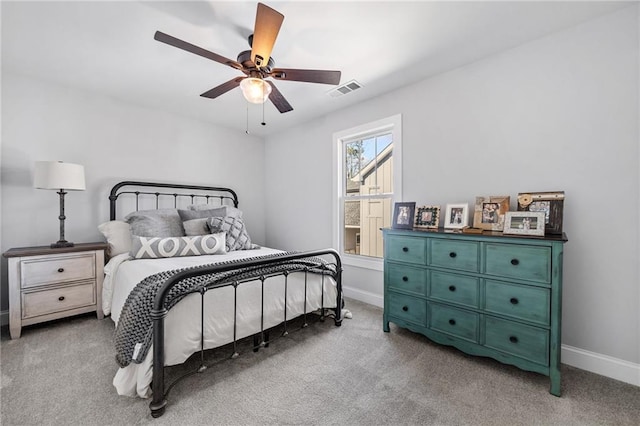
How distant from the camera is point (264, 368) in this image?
74.2 inches

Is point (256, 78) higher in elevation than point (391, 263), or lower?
higher

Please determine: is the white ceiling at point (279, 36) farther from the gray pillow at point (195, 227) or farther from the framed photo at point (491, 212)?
the gray pillow at point (195, 227)

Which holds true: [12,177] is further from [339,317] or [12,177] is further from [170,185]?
[339,317]

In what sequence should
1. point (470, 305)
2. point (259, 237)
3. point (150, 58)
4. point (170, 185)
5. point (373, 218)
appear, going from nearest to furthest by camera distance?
point (470, 305)
point (150, 58)
point (373, 218)
point (170, 185)
point (259, 237)

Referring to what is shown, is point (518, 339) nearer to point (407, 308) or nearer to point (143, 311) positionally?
point (407, 308)

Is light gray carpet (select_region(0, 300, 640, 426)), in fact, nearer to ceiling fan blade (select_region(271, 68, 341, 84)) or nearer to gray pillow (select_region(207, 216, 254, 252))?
gray pillow (select_region(207, 216, 254, 252))

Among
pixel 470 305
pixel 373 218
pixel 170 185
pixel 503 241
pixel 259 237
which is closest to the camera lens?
pixel 503 241

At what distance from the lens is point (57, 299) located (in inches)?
98.4

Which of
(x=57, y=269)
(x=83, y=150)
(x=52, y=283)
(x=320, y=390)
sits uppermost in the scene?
(x=83, y=150)

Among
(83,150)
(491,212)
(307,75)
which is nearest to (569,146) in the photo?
(491,212)

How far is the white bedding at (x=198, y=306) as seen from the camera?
60.0 inches

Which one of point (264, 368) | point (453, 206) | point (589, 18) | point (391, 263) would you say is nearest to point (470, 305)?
point (391, 263)

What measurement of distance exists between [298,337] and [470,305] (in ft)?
4.62

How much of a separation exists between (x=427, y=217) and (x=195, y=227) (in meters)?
2.46
